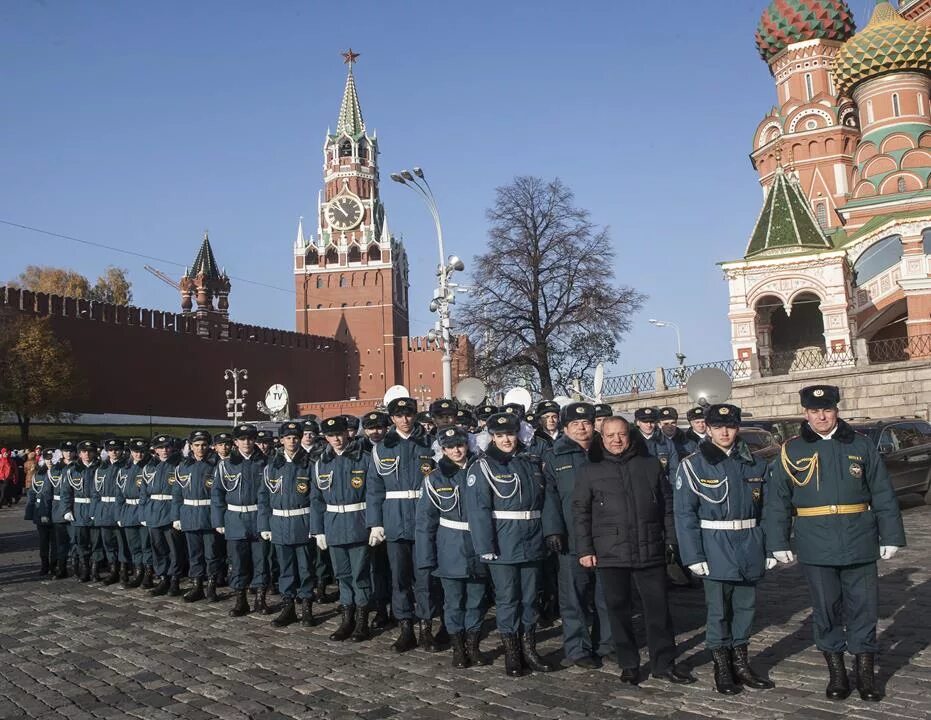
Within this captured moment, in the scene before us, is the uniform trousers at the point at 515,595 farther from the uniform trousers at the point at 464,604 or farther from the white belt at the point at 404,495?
the white belt at the point at 404,495

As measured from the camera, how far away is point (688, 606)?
789 centimetres

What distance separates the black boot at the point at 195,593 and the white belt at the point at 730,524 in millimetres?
6110

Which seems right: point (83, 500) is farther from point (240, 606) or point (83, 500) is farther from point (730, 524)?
point (730, 524)

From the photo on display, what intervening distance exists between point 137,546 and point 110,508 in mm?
677

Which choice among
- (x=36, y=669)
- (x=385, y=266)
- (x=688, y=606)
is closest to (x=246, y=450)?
(x=36, y=669)

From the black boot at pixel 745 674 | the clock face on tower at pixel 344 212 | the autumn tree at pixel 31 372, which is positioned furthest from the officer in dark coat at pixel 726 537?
the clock face on tower at pixel 344 212

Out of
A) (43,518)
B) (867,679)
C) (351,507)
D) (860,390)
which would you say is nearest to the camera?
(867,679)

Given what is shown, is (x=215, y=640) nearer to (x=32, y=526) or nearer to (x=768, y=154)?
(x=32, y=526)

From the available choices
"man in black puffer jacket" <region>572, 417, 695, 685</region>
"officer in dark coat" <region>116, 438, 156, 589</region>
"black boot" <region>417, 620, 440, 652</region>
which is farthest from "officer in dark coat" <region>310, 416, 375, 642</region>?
"officer in dark coat" <region>116, 438, 156, 589</region>

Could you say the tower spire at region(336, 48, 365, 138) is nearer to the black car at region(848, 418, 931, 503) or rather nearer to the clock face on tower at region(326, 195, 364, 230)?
the clock face on tower at region(326, 195, 364, 230)

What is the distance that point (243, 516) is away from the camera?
27.7ft

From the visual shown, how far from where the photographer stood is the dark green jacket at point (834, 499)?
4992 mm

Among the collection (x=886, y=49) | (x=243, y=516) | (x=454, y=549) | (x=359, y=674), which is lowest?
(x=359, y=674)

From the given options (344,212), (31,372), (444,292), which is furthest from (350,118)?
(444,292)
